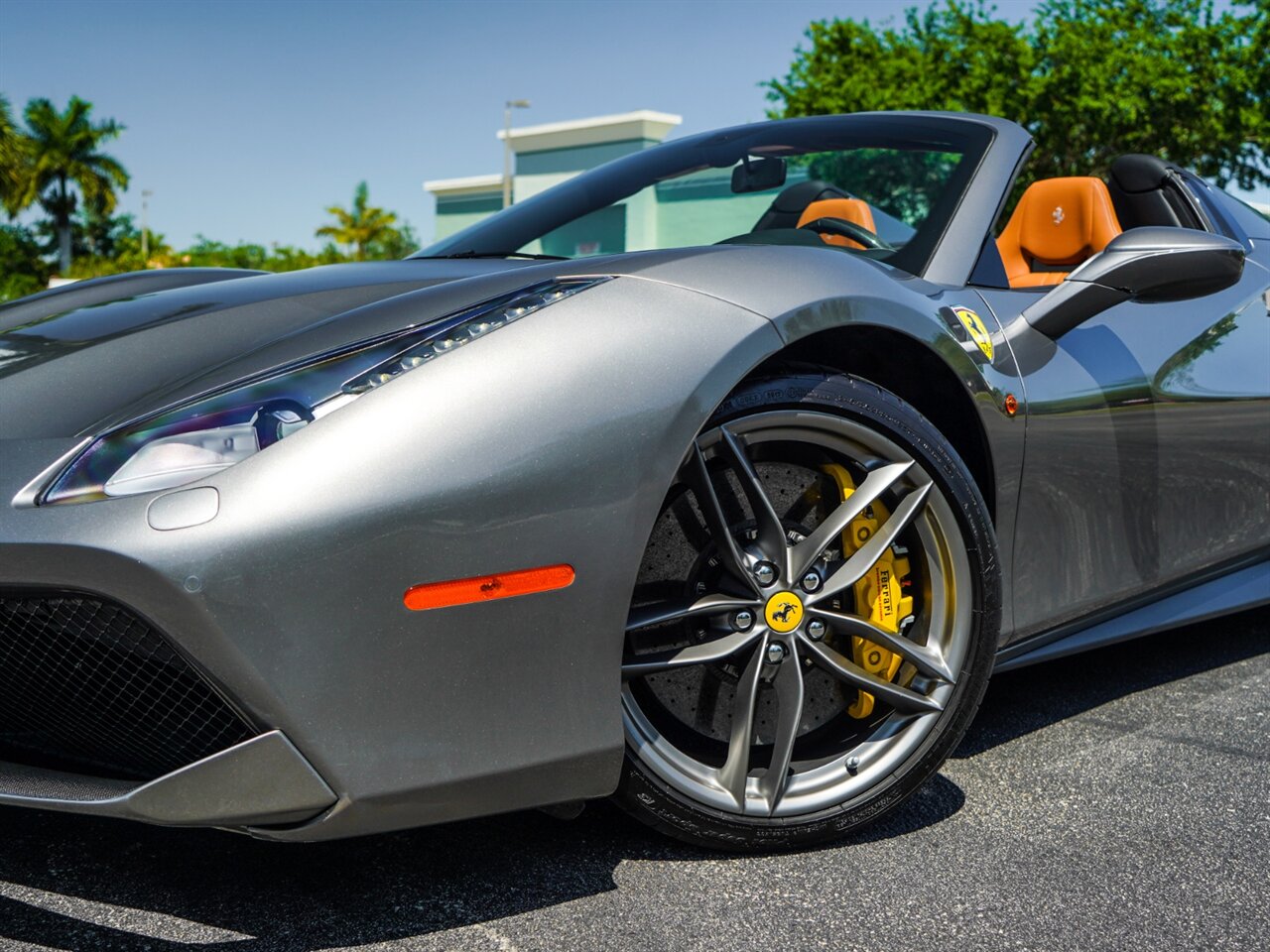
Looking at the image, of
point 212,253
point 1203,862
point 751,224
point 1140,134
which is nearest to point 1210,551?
point 1203,862

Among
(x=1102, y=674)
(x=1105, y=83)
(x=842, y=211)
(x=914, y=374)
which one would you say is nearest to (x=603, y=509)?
(x=914, y=374)

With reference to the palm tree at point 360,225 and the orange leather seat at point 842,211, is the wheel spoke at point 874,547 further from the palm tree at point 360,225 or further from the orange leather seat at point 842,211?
the palm tree at point 360,225

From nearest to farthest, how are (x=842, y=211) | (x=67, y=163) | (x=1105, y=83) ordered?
(x=842, y=211)
(x=1105, y=83)
(x=67, y=163)

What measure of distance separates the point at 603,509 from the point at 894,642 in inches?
25.5

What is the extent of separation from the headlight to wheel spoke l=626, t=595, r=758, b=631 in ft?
1.54

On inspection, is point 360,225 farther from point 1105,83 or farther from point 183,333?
point 183,333

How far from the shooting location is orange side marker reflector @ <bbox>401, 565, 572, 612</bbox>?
1.65 meters

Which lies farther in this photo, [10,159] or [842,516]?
[10,159]

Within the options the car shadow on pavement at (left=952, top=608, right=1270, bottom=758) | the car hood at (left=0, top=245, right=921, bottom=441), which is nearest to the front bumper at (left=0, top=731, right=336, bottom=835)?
the car hood at (left=0, top=245, right=921, bottom=441)

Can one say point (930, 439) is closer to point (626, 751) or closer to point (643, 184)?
point (626, 751)

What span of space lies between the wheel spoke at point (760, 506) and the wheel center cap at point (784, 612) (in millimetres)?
45

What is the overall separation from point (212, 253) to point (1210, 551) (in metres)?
60.7

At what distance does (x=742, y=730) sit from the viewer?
80.0 inches

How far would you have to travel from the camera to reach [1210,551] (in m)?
2.99
